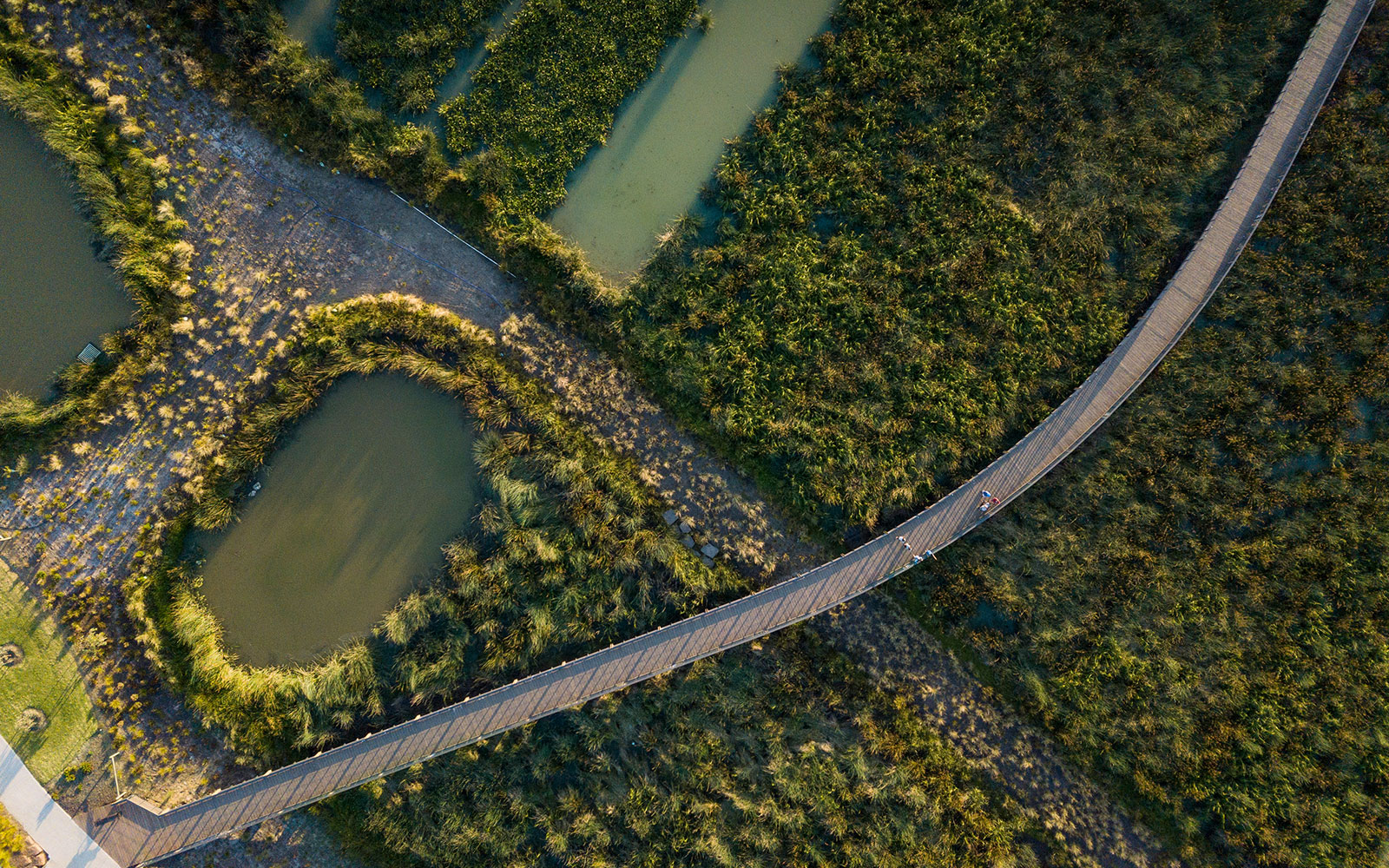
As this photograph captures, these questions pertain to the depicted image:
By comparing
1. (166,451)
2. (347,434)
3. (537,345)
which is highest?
(537,345)

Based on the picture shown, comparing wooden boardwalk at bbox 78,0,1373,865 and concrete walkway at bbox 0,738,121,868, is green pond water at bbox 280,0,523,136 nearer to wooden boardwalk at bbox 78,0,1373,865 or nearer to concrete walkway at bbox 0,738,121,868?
wooden boardwalk at bbox 78,0,1373,865

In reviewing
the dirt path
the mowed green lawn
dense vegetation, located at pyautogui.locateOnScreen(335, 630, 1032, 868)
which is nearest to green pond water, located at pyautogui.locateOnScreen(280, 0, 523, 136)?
the dirt path

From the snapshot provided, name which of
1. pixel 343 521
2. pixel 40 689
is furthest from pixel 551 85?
pixel 40 689

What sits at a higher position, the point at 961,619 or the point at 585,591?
the point at 961,619

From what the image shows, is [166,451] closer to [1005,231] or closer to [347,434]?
[347,434]

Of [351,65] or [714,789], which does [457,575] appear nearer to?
[714,789]

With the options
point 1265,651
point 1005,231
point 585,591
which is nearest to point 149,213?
point 585,591
